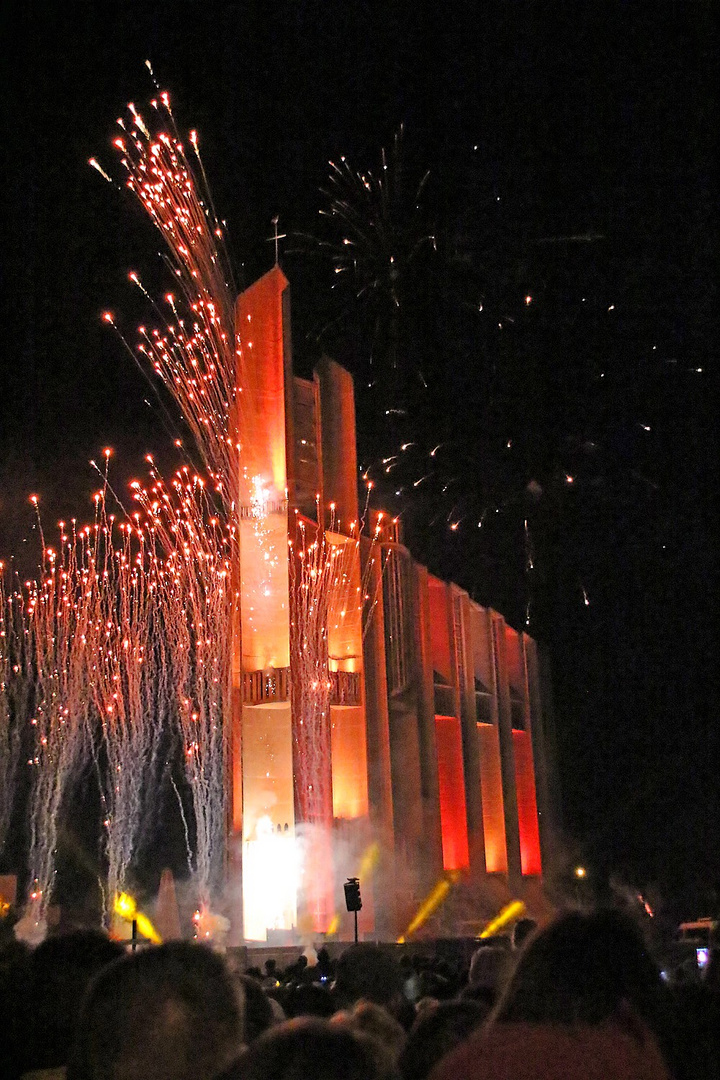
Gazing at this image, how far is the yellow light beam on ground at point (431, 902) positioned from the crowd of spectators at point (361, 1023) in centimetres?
2419

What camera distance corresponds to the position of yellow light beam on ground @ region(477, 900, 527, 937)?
3122 centimetres

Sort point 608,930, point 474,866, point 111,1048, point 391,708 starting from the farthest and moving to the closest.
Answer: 1. point 474,866
2. point 391,708
3. point 111,1048
4. point 608,930

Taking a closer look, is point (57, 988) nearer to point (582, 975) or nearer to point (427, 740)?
point (582, 975)

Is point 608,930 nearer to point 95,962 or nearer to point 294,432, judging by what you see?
point 95,962

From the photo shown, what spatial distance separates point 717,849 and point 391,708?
59.8ft

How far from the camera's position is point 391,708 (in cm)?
3058

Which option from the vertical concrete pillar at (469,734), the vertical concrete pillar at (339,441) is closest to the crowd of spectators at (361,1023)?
the vertical concrete pillar at (339,441)

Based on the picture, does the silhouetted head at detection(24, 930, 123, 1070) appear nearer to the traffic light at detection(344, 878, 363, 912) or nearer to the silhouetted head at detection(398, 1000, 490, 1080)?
the silhouetted head at detection(398, 1000, 490, 1080)

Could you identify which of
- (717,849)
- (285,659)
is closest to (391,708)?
(285,659)

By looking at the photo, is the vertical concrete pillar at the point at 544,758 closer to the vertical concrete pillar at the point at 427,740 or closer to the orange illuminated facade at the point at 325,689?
the orange illuminated facade at the point at 325,689

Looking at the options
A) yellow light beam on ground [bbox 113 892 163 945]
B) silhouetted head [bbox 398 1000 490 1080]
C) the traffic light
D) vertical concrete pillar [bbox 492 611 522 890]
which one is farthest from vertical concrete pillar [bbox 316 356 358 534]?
silhouetted head [bbox 398 1000 490 1080]

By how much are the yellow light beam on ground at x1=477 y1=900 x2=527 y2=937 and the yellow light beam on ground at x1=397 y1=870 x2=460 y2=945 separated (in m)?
1.56

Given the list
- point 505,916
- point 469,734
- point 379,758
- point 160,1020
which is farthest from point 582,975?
point 469,734

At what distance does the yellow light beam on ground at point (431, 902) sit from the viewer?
2803cm
